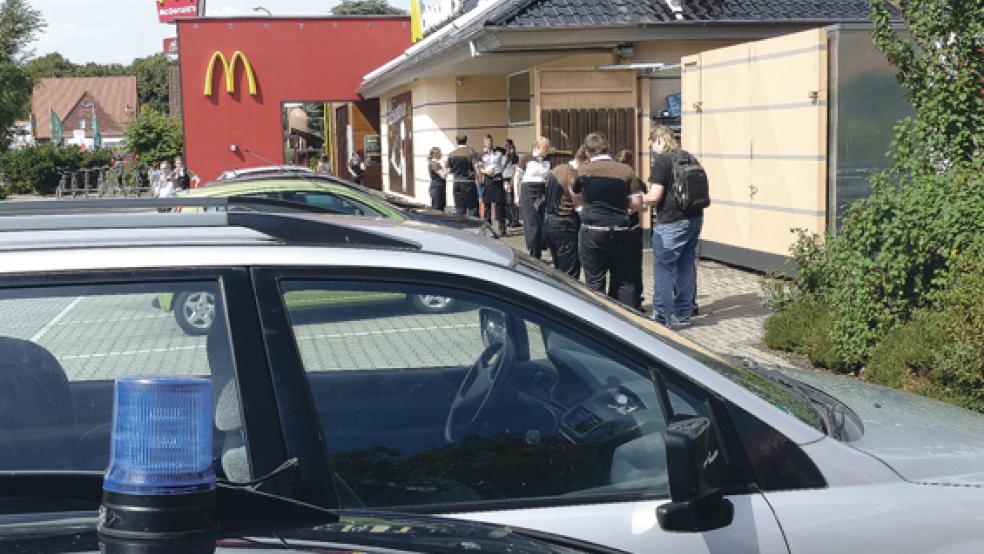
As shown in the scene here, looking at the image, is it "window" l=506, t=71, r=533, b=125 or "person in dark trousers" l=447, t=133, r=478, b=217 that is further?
"window" l=506, t=71, r=533, b=125

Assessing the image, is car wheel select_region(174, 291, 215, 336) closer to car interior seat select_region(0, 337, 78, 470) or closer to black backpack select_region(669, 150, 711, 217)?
car interior seat select_region(0, 337, 78, 470)

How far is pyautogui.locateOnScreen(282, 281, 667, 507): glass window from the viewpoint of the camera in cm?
283

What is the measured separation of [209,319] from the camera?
2695mm

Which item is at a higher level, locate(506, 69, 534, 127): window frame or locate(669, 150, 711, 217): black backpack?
locate(506, 69, 534, 127): window frame

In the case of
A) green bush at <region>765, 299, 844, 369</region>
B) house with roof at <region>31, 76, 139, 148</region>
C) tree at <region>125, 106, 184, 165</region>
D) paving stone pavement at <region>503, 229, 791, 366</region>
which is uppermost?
house with roof at <region>31, 76, 139, 148</region>

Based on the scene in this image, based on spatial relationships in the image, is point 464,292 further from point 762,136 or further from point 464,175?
point 464,175

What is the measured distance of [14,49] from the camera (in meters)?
61.6

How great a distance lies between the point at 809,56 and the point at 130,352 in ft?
37.0

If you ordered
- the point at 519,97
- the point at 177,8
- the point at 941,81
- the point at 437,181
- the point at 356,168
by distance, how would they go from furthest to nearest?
the point at 177,8 → the point at 356,168 → the point at 519,97 → the point at 437,181 → the point at 941,81

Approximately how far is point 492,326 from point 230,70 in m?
30.7

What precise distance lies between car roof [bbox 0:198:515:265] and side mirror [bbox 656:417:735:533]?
750 mm

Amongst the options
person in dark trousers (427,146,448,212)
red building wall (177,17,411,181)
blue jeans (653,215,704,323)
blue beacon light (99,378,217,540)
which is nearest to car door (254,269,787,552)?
blue beacon light (99,378,217,540)

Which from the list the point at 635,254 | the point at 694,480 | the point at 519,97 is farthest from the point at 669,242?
the point at 519,97

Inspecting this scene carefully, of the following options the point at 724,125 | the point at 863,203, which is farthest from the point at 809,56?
the point at 863,203
